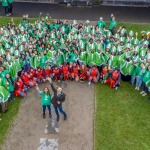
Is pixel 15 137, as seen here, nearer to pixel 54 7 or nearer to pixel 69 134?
pixel 69 134

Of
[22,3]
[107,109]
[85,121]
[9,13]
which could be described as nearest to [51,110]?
[85,121]

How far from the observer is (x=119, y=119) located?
1406 centimetres

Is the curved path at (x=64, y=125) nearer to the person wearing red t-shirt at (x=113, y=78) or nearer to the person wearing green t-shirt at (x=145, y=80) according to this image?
the person wearing red t-shirt at (x=113, y=78)

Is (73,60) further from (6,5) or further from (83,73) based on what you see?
(6,5)

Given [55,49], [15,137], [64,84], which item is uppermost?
[55,49]

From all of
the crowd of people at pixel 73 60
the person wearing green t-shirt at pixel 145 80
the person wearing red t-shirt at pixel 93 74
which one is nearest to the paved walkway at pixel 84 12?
the crowd of people at pixel 73 60

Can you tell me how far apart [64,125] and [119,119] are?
2466 millimetres

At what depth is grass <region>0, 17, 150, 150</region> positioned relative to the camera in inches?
509

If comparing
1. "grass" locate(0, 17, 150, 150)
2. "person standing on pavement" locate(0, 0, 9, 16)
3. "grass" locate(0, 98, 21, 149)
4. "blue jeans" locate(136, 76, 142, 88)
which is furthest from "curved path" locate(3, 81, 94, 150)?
"person standing on pavement" locate(0, 0, 9, 16)

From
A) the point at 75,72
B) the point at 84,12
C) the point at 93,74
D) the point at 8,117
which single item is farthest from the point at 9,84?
the point at 84,12

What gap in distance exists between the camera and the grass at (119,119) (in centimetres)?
1293

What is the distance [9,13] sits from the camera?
2373cm

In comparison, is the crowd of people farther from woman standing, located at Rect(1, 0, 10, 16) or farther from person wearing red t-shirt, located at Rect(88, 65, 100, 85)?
woman standing, located at Rect(1, 0, 10, 16)

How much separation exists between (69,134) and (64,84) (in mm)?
3699
